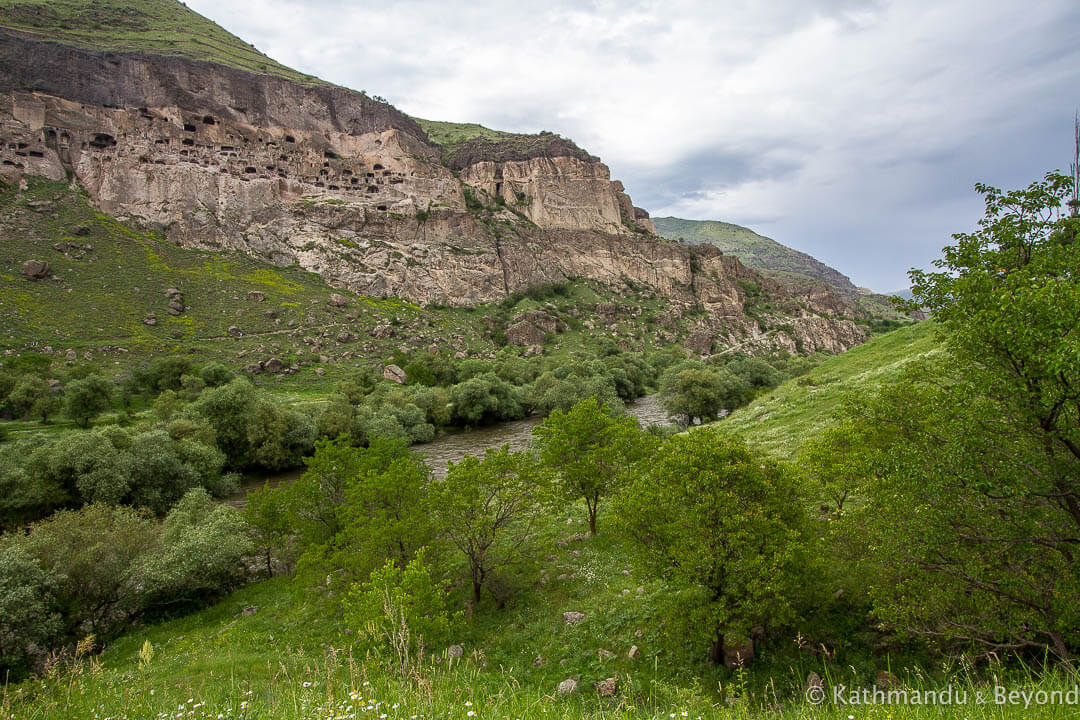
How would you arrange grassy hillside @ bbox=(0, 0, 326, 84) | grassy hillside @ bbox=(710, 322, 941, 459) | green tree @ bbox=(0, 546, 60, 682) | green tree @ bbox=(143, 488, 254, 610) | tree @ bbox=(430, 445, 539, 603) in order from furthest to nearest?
grassy hillside @ bbox=(0, 0, 326, 84), grassy hillside @ bbox=(710, 322, 941, 459), green tree @ bbox=(143, 488, 254, 610), tree @ bbox=(430, 445, 539, 603), green tree @ bbox=(0, 546, 60, 682)

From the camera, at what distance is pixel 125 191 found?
291 ft

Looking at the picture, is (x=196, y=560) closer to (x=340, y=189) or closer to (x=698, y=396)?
(x=698, y=396)

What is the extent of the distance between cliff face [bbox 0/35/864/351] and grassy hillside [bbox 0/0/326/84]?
15762 mm

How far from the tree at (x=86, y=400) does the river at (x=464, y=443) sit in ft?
56.5

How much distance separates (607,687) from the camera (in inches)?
389

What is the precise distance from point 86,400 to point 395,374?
110 feet

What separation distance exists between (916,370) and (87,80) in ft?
480

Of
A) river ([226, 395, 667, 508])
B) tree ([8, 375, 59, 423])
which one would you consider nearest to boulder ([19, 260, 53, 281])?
tree ([8, 375, 59, 423])

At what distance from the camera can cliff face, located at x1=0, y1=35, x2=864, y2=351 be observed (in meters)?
89.8

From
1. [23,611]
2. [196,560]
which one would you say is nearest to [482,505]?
[196,560]

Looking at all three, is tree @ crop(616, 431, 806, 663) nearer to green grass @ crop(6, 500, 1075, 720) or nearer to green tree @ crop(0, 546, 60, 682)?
green grass @ crop(6, 500, 1075, 720)

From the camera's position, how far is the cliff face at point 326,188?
3536 inches

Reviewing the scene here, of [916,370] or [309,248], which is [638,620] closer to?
[916,370]

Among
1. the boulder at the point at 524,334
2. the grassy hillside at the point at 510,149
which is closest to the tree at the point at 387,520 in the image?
the boulder at the point at 524,334
